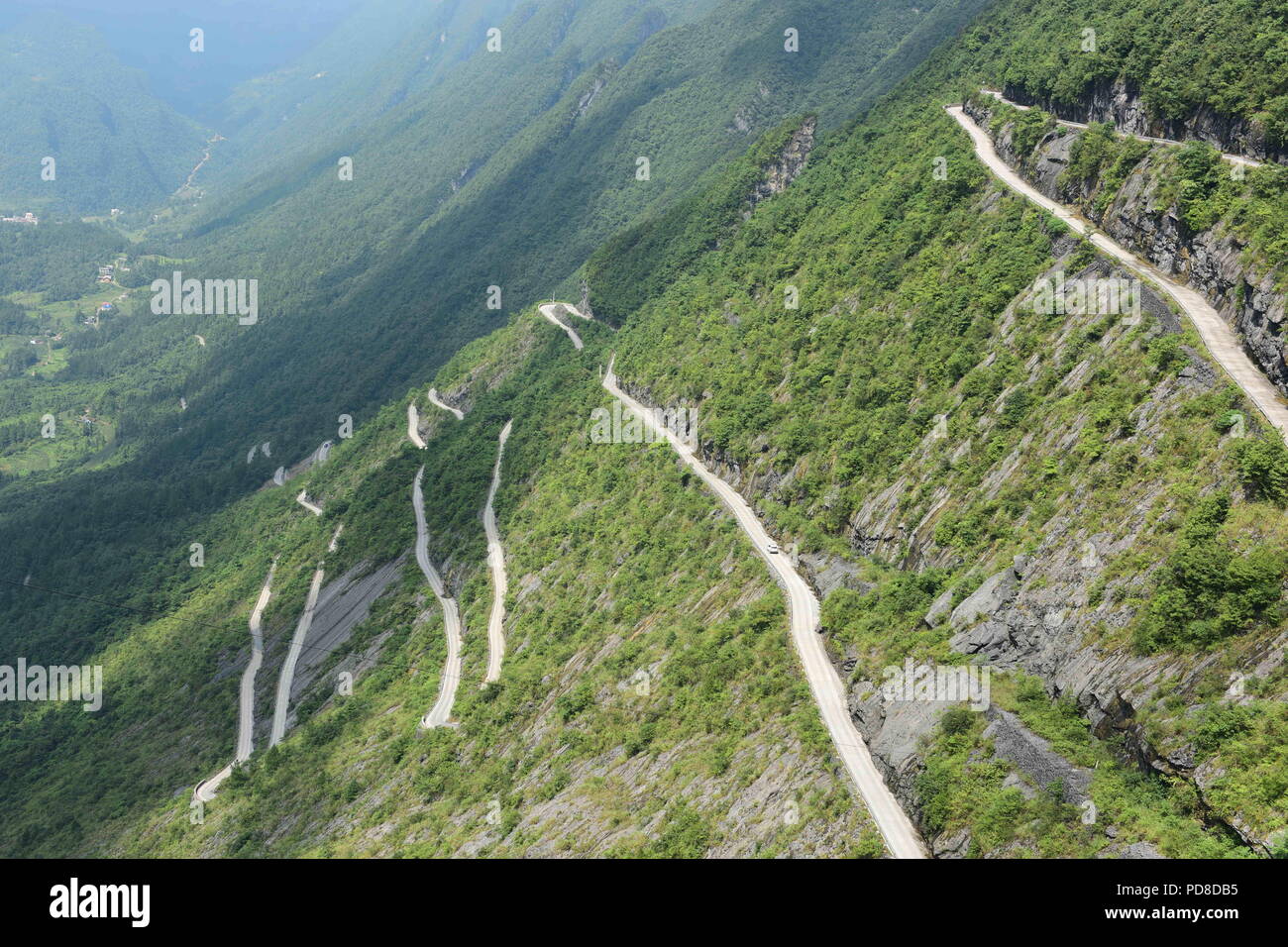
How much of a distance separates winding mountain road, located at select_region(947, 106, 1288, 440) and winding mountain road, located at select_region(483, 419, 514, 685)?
60.8 m

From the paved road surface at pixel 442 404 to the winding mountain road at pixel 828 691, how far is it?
76.5 m

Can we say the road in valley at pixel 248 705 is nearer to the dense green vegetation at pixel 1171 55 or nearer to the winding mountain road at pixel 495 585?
the winding mountain road at pixel 495 585

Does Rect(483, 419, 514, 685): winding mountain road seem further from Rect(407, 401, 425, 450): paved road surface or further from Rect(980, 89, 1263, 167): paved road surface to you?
Rect(980, 89, 1263, 167): paved road surface

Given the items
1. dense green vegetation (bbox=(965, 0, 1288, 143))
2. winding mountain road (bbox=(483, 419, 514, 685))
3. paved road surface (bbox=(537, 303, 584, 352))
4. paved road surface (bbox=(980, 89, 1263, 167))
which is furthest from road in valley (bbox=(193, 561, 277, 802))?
dense green vegetation (bbox=(965, 0, 1288, 143))

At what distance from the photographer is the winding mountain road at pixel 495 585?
271ft

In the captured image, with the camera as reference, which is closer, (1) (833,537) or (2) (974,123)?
(1) (833,537)

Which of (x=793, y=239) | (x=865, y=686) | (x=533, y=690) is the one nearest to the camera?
(x=865, y=686)

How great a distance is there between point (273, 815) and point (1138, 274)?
80274 mm

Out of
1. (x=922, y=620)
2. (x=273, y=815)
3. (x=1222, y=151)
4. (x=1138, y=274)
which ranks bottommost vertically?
(x=273, y=815)

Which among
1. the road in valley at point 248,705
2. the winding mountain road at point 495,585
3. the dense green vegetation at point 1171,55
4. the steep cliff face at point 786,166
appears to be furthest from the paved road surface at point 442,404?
the dense green vegetation at point 1171,55

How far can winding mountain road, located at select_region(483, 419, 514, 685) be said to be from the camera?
8250 centimetres

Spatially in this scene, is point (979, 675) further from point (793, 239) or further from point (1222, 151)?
point (793, 239)

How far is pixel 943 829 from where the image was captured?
115ft
